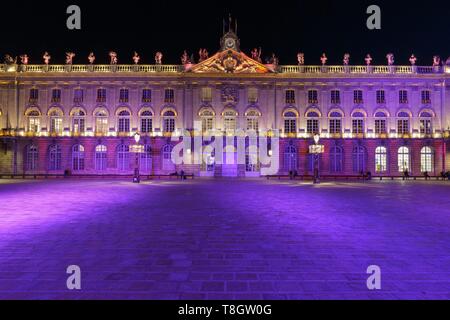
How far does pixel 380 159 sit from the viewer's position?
41.6 m

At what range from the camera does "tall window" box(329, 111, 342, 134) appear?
1661 inches

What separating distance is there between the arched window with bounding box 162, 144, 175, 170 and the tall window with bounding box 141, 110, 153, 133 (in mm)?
3307

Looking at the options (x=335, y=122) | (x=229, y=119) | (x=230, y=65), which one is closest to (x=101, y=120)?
(x=229, y=119)

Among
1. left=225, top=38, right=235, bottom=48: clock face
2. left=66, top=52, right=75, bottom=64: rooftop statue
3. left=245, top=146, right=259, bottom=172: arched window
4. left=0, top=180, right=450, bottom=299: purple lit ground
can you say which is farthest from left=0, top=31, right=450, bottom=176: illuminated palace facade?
left=0, top=180, right=450, bottom=299: purple lit ground

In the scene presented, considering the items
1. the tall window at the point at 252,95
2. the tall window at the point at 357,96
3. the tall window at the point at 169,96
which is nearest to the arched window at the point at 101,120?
the tall window at the point at 169,96

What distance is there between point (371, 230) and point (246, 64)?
117 ft

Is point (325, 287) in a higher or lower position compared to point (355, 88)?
lower

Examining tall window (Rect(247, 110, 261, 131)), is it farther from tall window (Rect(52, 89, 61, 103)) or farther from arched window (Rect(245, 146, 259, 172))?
tall window (Rect(52, 89, 61, 103))

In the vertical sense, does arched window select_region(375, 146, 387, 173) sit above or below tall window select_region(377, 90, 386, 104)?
below

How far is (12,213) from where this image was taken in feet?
38.3

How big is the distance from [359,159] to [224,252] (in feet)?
126

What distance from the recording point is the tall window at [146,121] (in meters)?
42.2
